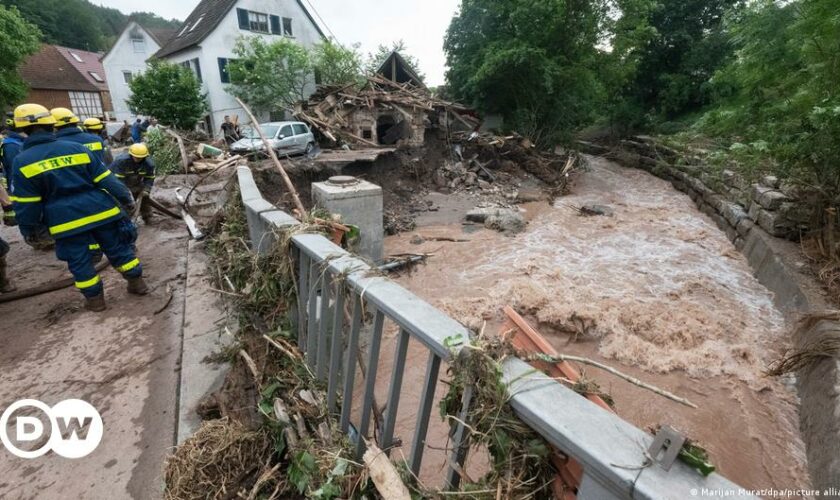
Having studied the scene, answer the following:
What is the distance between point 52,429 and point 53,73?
40.1 m

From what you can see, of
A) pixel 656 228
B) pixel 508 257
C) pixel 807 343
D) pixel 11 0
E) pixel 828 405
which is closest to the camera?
pixel 828 405

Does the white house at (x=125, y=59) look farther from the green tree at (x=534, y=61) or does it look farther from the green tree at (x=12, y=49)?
the green tree at (x=534, y=61)

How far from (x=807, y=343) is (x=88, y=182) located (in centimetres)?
704

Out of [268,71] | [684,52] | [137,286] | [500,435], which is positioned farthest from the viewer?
[268,71]

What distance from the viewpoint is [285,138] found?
12.8 metres

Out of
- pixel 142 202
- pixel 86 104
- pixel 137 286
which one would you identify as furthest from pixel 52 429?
pixel 86 104

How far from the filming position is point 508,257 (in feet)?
24.2

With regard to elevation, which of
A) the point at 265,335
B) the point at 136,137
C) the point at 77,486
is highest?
the point at 265,335

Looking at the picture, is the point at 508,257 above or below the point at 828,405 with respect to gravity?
below

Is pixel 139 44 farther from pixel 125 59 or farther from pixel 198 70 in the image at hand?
pixel 198 70

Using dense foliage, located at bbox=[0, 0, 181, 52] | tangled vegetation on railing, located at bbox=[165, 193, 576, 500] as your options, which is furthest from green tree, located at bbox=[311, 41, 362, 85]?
dense foliage, located at bbox=[0, 0, 181, 52]

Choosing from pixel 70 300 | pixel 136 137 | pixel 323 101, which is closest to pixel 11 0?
pixel 136 137

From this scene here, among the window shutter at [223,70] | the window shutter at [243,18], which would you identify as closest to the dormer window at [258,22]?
the window shutter at [243,18]

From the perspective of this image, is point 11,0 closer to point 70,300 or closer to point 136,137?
point 136,137
